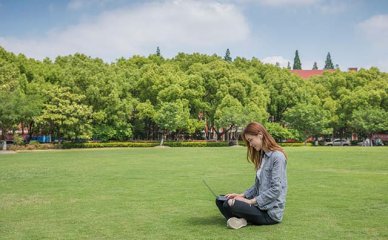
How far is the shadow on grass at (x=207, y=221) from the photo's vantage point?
7.84 meters

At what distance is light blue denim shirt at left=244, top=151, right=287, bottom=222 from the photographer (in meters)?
7.10

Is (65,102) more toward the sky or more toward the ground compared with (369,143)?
more toward the sky

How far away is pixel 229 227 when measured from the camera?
24.1 ft

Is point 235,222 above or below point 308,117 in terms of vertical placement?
below

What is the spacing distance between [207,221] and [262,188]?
1328 mm

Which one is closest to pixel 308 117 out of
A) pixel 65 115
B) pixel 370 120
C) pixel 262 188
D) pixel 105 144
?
pixel 370 120

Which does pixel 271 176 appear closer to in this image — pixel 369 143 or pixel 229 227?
pixel 229 227

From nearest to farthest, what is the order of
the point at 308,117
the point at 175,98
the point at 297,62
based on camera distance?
the point at 175,98, the point at 308,117, the point at 297,62

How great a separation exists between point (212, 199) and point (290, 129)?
179ft

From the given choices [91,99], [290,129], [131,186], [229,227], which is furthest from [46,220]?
[290,129]

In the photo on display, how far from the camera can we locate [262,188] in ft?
23.8

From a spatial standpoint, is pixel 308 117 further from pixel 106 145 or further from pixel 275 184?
pixel 275 184

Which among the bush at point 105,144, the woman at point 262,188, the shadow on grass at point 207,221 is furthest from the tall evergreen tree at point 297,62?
the woman at point 262,188

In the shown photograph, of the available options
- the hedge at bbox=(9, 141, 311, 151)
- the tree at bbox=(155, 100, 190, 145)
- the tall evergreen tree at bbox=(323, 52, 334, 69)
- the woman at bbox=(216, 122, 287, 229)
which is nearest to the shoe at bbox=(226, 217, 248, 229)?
the woman at bbox=(216, 122, 287, 229)
